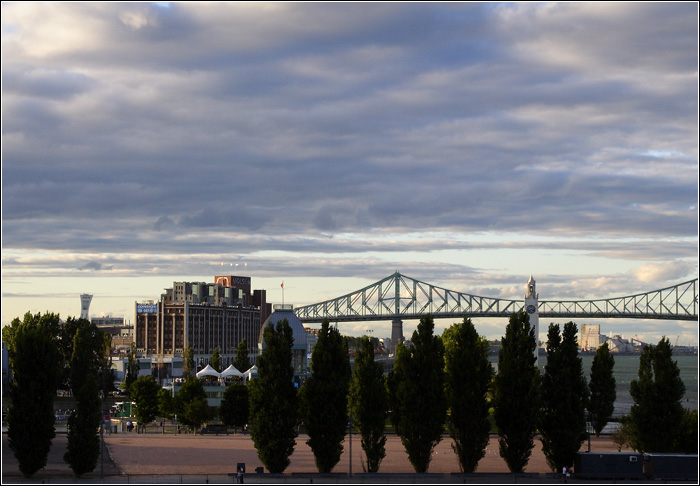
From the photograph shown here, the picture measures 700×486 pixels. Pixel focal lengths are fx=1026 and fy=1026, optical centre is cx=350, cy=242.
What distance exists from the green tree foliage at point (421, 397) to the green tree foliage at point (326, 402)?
13.3 ft

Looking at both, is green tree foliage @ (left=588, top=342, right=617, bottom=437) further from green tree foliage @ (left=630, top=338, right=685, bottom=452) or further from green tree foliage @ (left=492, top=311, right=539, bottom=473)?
green tree foliage @ (left=492, top=311, right=539, bottom=473)

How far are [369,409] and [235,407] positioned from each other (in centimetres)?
3618

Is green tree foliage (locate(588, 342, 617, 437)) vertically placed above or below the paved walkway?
above

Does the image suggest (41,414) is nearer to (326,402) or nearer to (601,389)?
(326,402)

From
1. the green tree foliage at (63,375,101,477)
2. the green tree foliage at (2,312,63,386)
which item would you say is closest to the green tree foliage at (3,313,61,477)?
the green tree foliage at (63,375,101,477)

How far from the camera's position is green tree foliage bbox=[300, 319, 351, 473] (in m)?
68.9

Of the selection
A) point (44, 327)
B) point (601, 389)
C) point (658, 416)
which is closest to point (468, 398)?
point (658, 416)

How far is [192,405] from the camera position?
104188 mm

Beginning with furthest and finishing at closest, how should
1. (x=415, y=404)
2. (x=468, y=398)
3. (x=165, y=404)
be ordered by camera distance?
(x=165, y=404), (x=468, y=398), (x=415, y=404)

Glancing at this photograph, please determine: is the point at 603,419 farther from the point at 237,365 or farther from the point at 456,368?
the point at 237,365

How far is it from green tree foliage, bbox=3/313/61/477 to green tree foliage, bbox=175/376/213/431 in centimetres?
3508

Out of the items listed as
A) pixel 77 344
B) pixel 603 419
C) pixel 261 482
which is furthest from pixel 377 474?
pixel 77 344

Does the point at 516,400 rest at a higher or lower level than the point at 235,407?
higher

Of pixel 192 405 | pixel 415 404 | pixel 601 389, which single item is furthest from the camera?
pixel 192 405
